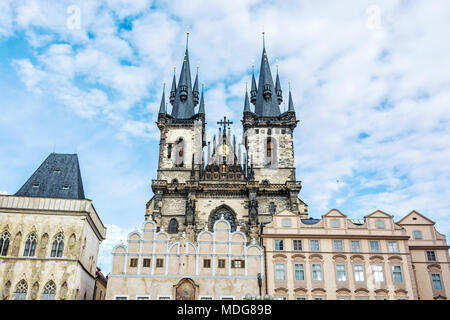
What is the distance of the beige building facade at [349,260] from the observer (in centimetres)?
2959

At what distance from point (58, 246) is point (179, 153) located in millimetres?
25998

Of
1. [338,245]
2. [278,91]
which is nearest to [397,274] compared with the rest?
[338,245]

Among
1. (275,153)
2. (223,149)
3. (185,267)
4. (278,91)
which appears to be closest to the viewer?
(185,267)

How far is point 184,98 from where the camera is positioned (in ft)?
198

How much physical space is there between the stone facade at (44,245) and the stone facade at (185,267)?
297cm

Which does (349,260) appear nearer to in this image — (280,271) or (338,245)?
(338,245)

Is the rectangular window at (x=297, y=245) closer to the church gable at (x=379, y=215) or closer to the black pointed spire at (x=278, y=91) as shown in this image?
the church gable at (x=379, y=215)

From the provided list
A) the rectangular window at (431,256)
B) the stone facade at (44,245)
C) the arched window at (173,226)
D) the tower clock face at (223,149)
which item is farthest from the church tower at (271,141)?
the stone facade at (44,245)

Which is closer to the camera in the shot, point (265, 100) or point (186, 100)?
point (265, 100)

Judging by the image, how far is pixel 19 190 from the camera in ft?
110

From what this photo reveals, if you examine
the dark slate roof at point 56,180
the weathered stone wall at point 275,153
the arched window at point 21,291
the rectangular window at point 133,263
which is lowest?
the arched window at point 21,291
